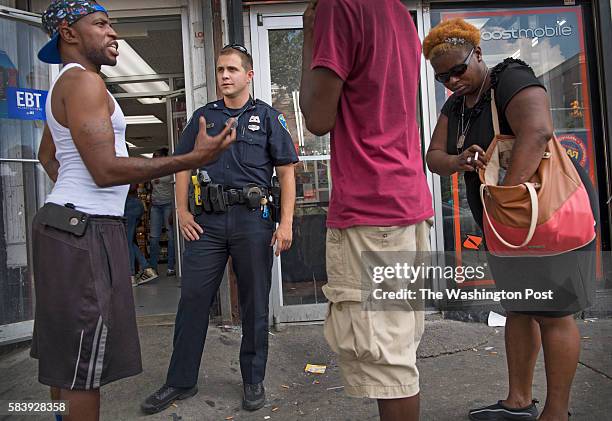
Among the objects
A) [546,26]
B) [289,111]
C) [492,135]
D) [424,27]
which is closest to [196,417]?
[492,135]

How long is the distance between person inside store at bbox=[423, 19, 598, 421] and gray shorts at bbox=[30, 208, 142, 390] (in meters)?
1.72

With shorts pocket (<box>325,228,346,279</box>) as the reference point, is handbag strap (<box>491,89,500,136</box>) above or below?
above

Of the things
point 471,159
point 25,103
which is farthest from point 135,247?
point 471,159

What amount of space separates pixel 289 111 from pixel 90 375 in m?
3.38

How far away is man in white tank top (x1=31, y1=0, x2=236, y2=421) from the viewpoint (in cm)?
193

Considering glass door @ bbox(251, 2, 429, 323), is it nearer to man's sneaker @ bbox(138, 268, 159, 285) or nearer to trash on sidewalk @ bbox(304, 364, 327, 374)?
trash on sidewalk @ bbox(304, 364, 327, 374)

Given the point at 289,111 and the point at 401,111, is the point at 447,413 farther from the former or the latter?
the point at 289,111

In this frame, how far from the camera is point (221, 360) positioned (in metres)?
3.88

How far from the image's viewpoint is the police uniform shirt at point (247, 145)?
327 cm

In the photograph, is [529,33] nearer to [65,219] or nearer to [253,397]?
[253,397]

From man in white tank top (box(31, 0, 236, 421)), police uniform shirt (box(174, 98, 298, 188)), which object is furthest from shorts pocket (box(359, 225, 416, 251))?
police uniform shirt (box(174, 98, 298, 188))

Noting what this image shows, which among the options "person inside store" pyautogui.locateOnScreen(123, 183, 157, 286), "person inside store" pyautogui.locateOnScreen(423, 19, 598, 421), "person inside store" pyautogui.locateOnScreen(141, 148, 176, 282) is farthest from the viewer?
"person inside store" pyautogui.locateOnScreen(141, 148, 176, 282)

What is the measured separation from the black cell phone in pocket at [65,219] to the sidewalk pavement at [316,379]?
1.53m

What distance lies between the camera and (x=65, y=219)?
2.00 meters
